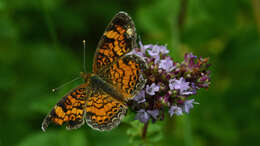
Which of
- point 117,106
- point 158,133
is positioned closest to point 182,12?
point 158,133

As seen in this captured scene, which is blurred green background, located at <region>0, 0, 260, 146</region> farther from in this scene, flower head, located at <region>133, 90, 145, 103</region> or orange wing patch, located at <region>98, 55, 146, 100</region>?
flower head, located at <region>133, 90, 145, 103</region>

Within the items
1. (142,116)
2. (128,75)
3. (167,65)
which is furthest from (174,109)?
(128,75)

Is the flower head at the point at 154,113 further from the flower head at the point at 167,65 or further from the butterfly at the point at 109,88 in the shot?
the flower head at the point at 167,65

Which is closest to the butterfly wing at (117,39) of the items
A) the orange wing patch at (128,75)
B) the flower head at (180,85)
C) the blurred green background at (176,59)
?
the orange wing patch at (128,75)

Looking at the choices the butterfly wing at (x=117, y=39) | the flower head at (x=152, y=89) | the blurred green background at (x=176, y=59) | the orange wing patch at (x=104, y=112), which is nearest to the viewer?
the orange wing patch at (x=104, y=112)

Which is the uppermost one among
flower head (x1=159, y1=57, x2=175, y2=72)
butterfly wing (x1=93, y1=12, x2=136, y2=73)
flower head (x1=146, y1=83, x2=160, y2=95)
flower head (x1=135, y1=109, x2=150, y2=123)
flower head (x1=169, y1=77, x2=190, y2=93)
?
butterfly wing (x1=93, y1=12, x2=136, y2=73)

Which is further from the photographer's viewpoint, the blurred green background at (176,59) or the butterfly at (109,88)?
the blurred green background at (176,59)

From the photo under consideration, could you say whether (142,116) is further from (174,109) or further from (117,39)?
(117,39)

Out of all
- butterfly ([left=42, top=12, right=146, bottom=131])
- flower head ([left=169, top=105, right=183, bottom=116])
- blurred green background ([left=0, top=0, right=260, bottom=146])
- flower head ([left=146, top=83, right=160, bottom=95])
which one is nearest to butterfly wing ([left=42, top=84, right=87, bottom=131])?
butterfly ([left=42, top=12, right=146, bottom=131])
